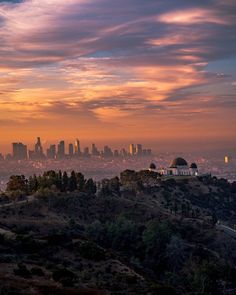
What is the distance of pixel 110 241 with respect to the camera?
83500mm

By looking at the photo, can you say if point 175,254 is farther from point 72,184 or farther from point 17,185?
point 17,185

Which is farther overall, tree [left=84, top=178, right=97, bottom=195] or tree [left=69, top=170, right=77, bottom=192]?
tree [left=84, top=178, right=97, bottom=195]

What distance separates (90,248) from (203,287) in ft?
46.7

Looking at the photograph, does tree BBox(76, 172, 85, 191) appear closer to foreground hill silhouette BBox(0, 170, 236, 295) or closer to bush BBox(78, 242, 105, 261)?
foreground hill silhouette BBox(0, 170, 236, 295)

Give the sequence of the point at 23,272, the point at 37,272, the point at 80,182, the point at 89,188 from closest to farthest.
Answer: the point at 23,272, the point at 37,272, the point at 89,188, the point at 80,182

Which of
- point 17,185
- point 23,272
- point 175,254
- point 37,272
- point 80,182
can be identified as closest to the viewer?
point 23,272

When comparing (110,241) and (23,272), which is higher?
(23,272)

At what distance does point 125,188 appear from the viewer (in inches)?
6161

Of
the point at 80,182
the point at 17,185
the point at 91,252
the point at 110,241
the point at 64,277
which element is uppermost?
the point at 17,185

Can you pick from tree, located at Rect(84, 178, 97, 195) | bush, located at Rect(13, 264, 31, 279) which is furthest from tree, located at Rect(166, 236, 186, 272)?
tree, located at Rect(84, 178, 97, 195)

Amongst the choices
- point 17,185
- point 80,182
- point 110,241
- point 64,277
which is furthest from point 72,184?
point 64,277

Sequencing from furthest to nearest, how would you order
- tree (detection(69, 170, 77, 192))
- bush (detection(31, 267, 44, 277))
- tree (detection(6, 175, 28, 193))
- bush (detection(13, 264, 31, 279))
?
tree (detection(69, 170, 77, 192)) < tree (detection(6, 175, 28, 193)) < bush (detection(31, 267, 44, 277)) < bush (detection(13, 264, 31, 279))

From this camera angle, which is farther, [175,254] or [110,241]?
[110,241]

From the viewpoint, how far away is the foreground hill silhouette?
138 feet
